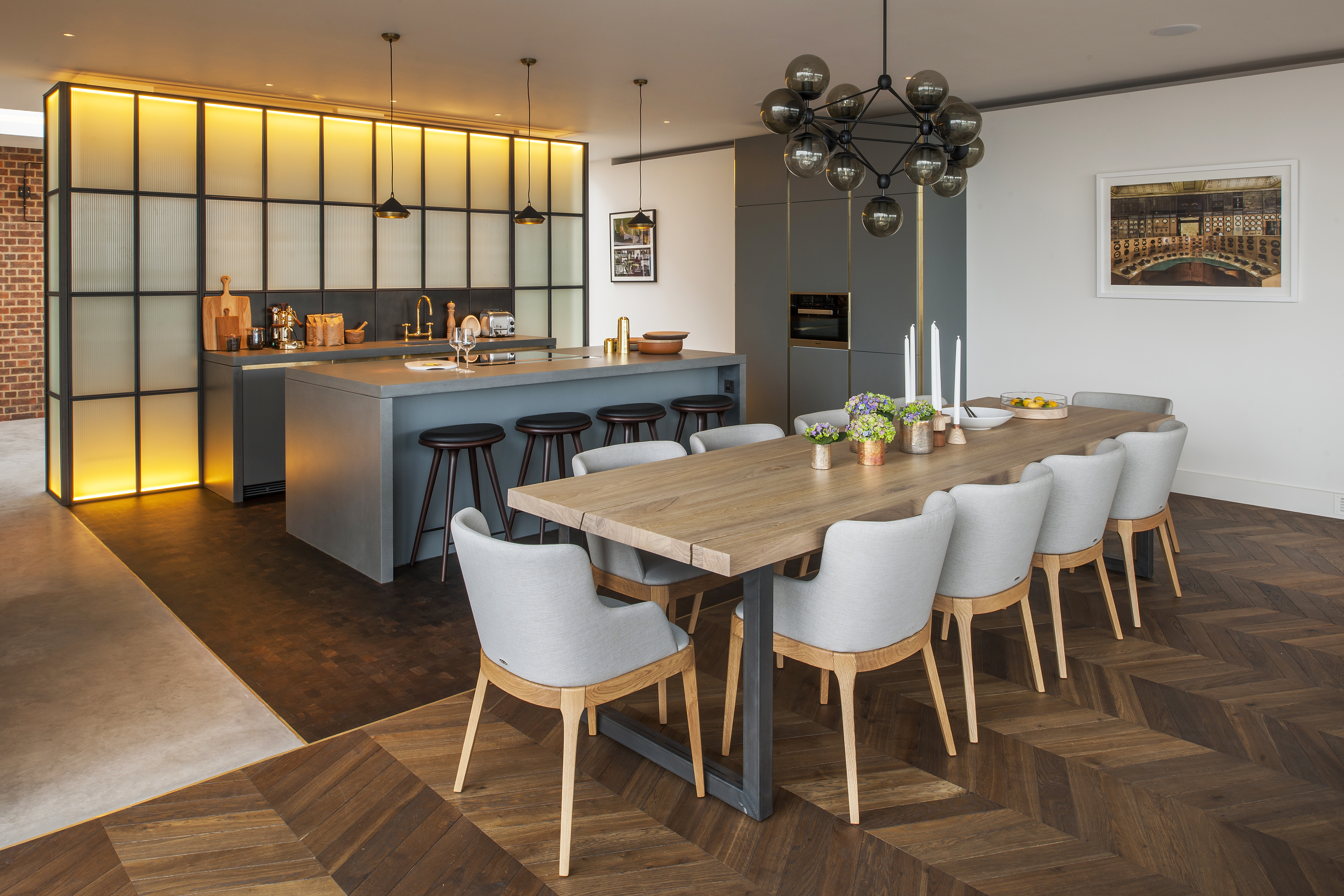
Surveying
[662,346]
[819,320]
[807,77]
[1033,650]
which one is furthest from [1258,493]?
[807,77]

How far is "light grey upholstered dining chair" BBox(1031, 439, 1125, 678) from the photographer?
10.6ft

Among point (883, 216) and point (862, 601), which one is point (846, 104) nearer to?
point (883, 216)

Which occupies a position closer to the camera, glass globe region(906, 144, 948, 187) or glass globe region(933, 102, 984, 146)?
glass globe region(906, 144, 948, 187)

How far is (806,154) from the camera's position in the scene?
124 inches

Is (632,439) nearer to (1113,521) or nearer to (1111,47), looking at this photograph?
(1113,521)

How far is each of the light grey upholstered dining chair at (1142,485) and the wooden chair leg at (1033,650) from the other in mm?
717

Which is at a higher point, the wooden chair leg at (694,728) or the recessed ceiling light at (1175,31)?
the recessed ceiling light at (1175,31)

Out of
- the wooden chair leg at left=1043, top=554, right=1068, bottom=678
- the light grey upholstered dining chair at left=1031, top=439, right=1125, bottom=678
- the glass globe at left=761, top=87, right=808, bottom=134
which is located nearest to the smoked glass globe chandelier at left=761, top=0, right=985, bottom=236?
the glass globe at left=761, top=87, right=808, bottom=134

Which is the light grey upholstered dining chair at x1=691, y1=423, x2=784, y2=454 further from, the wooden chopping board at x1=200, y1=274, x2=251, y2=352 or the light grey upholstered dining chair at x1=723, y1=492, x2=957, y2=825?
the wooden chopping board at x1=200, y1=274, x2=251, y2=352

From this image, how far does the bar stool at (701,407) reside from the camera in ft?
18.4

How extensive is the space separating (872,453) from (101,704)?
2.71m

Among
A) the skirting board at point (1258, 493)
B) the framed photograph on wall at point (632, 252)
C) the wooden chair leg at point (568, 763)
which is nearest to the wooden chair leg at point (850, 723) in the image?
the wooden chair leg at point (568, 763)

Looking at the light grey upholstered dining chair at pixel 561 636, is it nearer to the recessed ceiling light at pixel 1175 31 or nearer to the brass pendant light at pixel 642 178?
the recessed ceiling light at pixel 1175 31

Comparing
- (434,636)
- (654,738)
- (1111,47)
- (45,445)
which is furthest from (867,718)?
(45,445)
